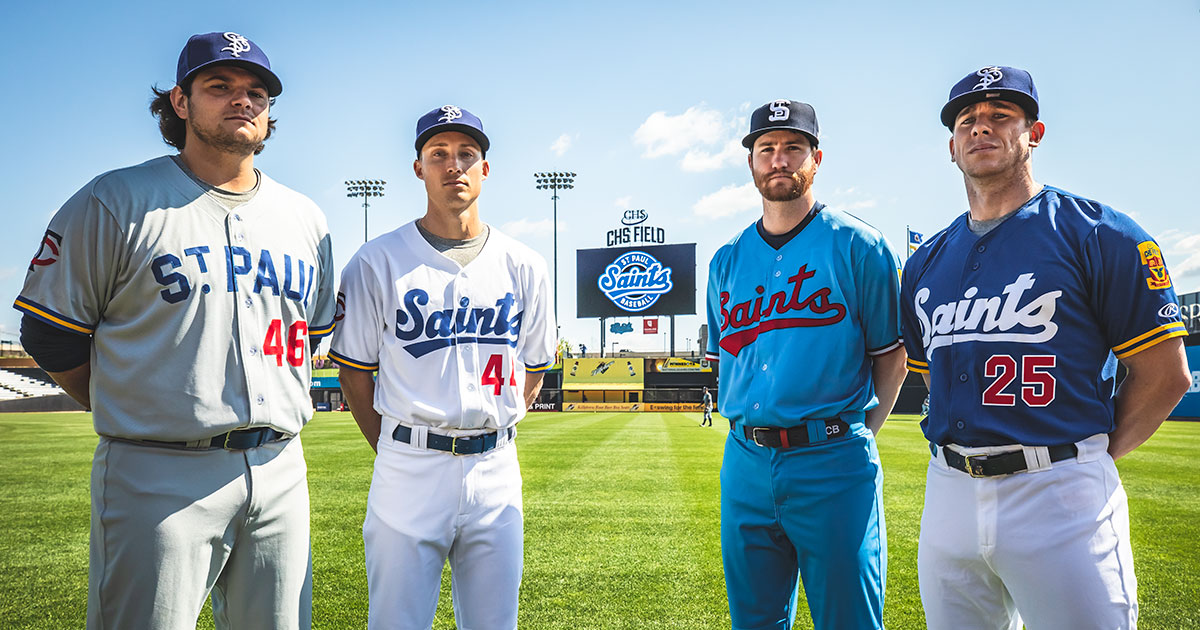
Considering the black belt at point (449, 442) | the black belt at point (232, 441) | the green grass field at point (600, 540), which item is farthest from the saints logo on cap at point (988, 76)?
the green grass field at point (600, 540)

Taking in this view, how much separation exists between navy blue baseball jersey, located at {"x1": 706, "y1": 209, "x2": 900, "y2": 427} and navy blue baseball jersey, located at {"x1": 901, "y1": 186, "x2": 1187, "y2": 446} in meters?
0.41

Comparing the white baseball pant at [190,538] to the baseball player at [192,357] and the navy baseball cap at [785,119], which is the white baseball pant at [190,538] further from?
the navy baseball cap at [785,119]

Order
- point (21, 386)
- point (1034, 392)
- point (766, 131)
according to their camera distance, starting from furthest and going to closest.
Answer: point (21, 386), point (766, 131), point (1034, 392)

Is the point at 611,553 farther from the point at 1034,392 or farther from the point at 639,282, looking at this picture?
the point at 639,282

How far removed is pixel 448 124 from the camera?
2.79 m

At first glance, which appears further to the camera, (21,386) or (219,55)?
(21,386)

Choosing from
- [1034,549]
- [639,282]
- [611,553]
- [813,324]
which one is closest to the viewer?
[1034,549]

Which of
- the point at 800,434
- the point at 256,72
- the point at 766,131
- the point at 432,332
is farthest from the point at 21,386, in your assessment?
the point at 800,434

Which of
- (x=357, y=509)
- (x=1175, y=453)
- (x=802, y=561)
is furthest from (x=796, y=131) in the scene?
(x=1175, y=453)

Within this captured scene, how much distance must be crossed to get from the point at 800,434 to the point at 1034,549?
0.83 m

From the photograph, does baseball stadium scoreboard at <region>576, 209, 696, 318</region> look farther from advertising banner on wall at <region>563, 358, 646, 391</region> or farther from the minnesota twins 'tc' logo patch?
the minnesota twins 'tc' logo patch

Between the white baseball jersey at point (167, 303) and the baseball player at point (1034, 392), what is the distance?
7.56 ft

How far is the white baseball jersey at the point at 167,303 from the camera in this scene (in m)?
2.17

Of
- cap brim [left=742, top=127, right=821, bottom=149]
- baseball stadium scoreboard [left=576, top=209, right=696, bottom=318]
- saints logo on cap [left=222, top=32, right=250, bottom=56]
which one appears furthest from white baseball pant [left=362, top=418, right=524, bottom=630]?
baseball stadium scoreboard [left=576, top=209, right=696, bottom=318]
